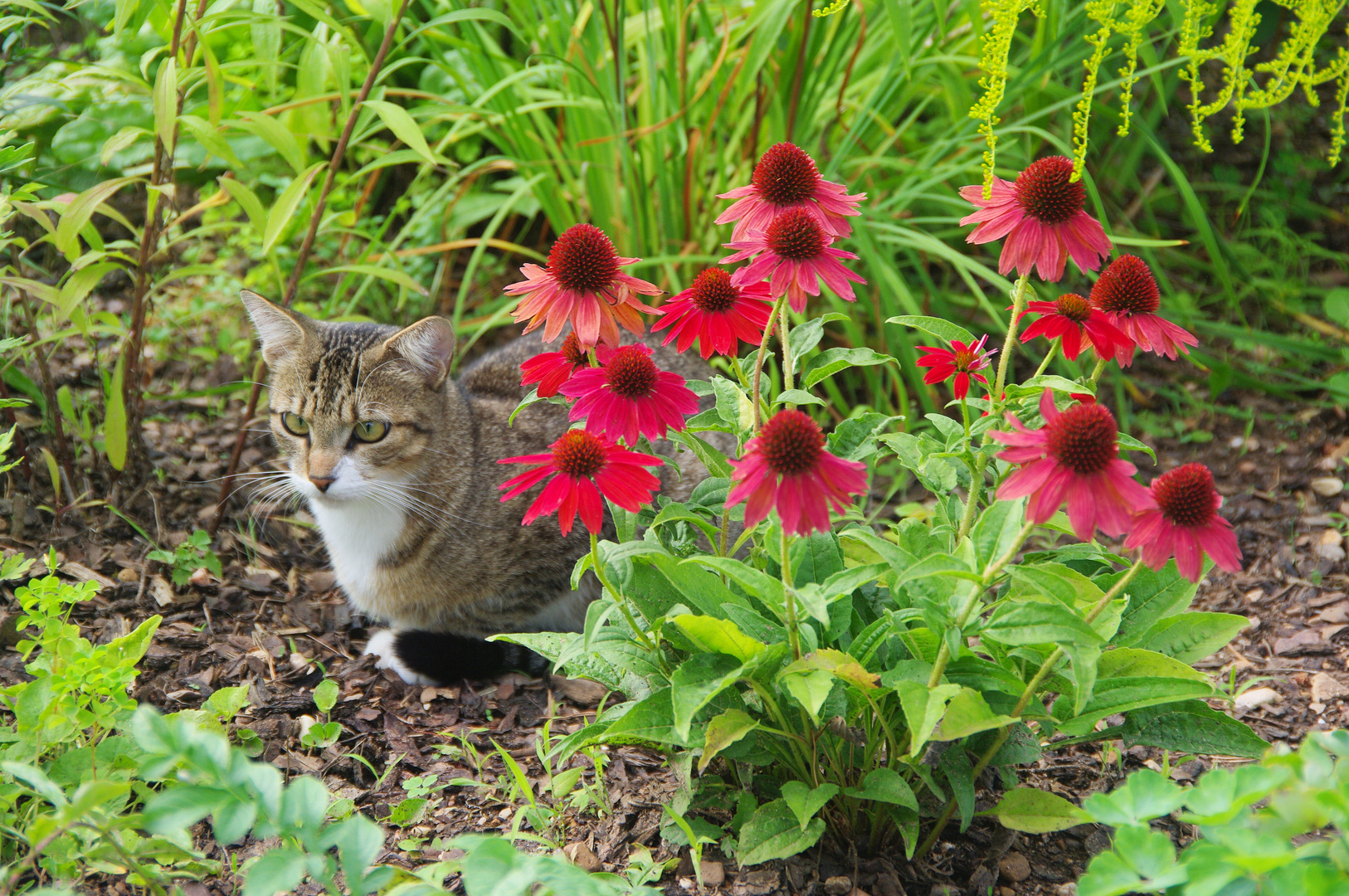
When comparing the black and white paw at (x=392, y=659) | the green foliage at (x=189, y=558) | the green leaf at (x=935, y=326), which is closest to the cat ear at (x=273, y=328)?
the green foliage at (x=189, y=558)

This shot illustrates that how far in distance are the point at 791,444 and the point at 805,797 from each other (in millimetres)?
692

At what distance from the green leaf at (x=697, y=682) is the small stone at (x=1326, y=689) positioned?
1664 mm

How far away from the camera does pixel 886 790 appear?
1710 mm

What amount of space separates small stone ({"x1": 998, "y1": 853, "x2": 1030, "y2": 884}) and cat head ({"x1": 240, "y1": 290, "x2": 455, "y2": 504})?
5.83 ft

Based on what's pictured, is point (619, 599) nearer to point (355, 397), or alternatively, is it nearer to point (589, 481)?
point (589, 481)

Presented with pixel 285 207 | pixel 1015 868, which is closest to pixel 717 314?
pixel 1015 868

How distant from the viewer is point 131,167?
4047 millimetres

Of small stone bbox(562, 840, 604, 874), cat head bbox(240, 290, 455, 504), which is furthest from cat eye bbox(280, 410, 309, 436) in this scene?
small stone bbox(562, 840, 604, 874)

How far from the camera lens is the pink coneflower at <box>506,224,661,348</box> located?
168cm

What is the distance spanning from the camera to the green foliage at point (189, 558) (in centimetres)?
288

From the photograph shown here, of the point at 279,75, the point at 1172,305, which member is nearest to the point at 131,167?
the point at 279,75

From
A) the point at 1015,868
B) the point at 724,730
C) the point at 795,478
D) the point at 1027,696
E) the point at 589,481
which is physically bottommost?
the point at 1015,868

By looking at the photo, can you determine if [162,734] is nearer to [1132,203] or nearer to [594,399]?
[594,399]

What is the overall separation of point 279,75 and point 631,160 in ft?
5.50
